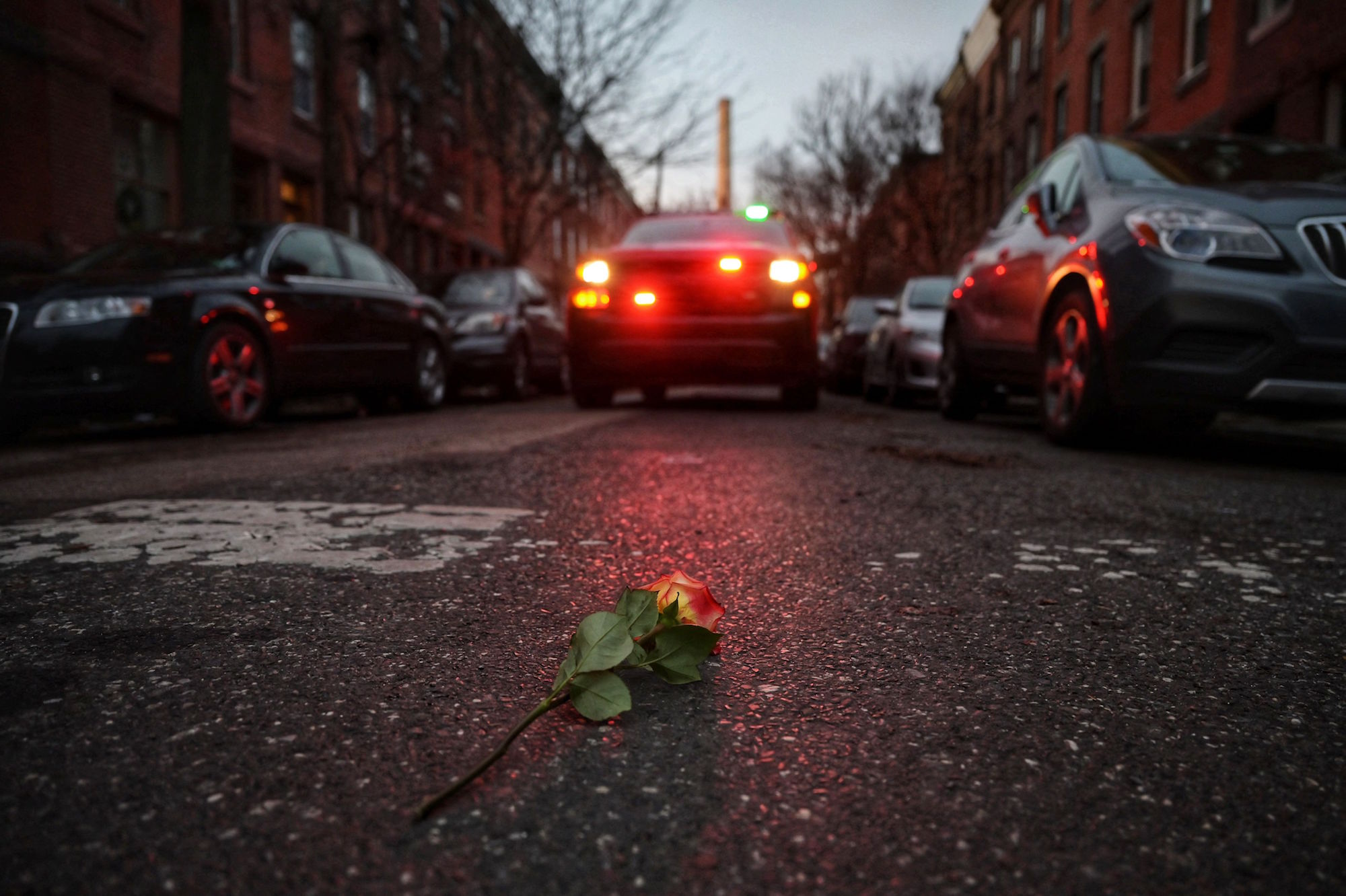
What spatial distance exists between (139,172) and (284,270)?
329 inches

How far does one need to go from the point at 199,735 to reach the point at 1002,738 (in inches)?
42.3

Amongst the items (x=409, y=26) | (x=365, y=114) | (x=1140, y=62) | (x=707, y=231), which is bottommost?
(x=707, y=231)

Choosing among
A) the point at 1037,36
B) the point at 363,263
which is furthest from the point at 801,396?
the point at 1037,36

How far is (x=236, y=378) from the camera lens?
22.6 feet

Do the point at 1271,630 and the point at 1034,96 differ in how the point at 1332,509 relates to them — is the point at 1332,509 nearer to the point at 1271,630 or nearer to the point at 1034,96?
the point at 1271,630

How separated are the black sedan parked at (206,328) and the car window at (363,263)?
0.05ft

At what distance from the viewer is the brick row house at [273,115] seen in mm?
11945

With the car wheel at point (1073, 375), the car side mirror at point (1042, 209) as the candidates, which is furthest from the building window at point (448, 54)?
the car wheel at point (1073, 375)

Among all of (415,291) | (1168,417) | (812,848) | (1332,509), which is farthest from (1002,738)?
(415,291)

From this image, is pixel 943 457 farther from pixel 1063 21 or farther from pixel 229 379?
pixel 1063 21

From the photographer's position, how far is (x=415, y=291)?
9.76 m

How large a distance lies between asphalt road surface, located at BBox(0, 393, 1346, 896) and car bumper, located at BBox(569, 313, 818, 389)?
4.43 metres

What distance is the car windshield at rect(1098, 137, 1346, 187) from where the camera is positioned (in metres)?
5.26

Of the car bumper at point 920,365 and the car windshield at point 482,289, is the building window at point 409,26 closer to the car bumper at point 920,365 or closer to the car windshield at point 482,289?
the car windshield at point 482,289
